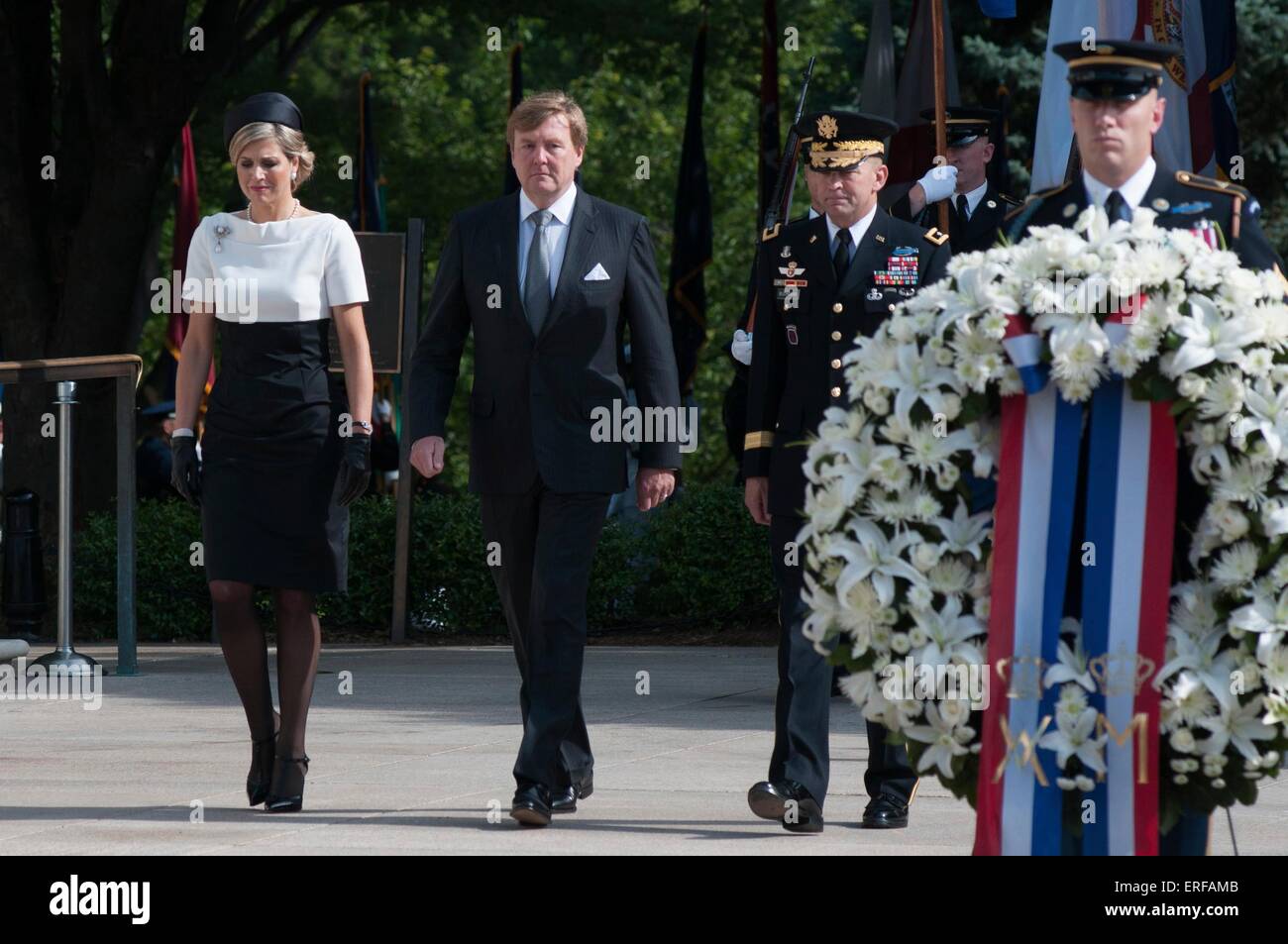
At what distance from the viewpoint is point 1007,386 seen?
178 inches

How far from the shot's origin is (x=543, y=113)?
6719mm

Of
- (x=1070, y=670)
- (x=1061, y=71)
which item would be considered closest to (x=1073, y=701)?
(x=1070, y=670)

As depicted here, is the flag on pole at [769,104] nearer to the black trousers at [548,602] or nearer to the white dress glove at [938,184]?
the white dress glove at [938,184]

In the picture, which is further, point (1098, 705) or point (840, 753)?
point (840, 753)

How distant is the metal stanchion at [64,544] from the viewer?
37.5ft

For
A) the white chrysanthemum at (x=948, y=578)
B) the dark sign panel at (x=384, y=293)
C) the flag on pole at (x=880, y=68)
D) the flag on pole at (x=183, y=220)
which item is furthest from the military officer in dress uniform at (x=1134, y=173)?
the flag on pole at (x=183, y=220)

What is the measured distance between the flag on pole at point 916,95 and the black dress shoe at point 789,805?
685 cm

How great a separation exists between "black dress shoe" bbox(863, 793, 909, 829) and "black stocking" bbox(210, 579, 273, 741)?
190cm

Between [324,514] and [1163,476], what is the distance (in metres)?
3.16

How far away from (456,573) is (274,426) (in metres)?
7.75

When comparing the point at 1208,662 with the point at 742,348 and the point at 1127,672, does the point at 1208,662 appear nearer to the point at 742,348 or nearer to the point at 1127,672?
the point at 1127,672
